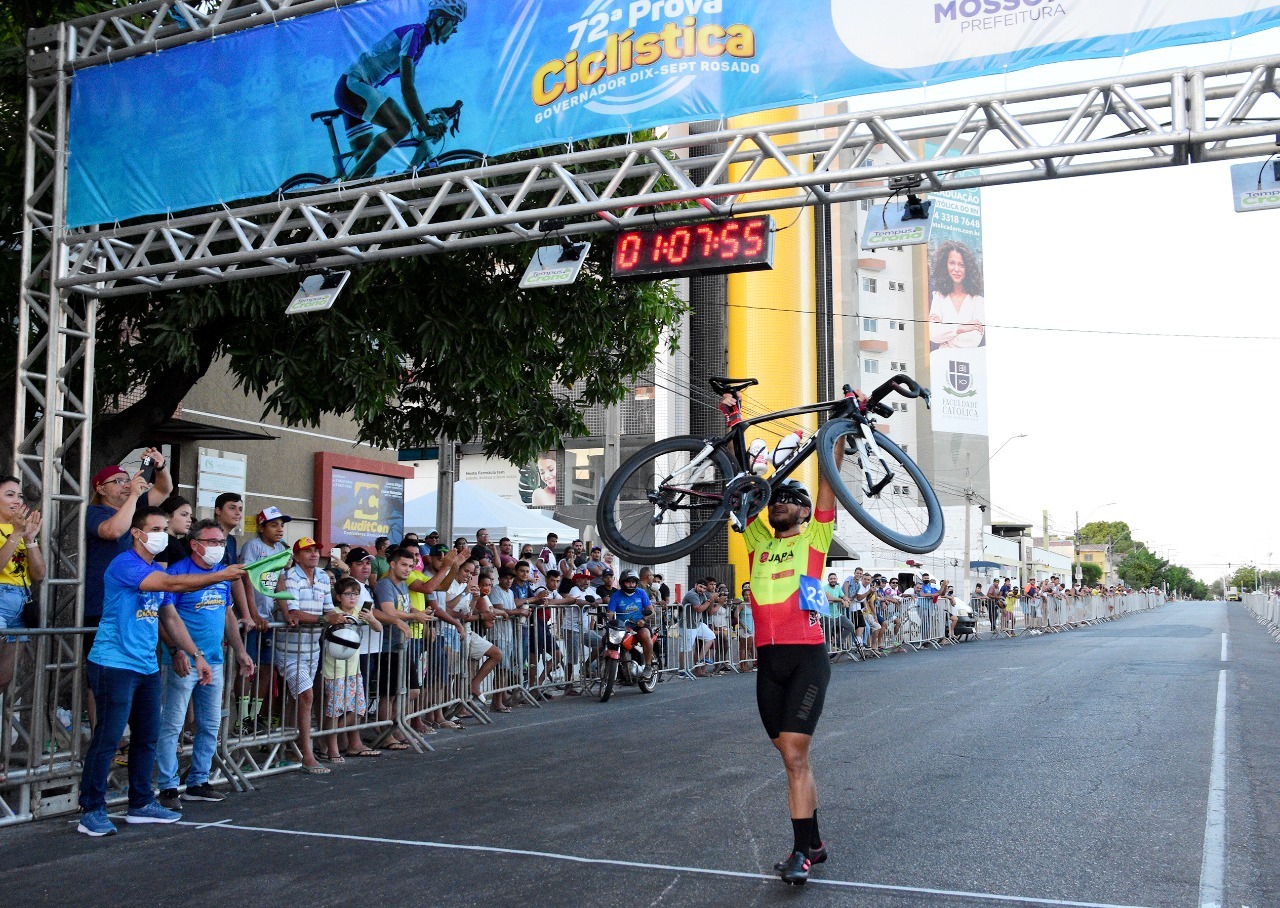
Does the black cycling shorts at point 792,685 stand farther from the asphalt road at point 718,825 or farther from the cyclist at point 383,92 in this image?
the cyclist at point 383,92

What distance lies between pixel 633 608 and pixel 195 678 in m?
8.74

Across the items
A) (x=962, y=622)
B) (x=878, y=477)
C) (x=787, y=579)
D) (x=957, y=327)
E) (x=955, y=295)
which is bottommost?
(x=962, y=622)

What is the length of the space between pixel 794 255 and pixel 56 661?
3684 centimetres

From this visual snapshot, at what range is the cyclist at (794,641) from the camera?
234 inches

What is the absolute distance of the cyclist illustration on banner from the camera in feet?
32.0

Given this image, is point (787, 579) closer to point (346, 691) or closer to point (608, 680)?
point (346, 691)

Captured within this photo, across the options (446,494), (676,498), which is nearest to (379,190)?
(676,498)

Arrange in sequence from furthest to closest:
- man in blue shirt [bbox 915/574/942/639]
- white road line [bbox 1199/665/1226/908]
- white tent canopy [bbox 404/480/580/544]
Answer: man in blue shirt [bbox 915/574/942/639]
white tent canopy [bbox 404/480/580/544]
white road line [bbox 1199/665/1226/908]

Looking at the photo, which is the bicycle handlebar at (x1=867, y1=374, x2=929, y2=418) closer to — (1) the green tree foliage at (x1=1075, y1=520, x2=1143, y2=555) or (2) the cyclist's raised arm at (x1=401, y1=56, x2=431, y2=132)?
(2) the cyclist's raised arm at (x1=401, y1=56, x2=431, y2=132)

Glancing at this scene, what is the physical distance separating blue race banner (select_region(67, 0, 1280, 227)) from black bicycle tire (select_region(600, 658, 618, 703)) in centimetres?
788

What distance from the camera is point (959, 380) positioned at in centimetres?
8975

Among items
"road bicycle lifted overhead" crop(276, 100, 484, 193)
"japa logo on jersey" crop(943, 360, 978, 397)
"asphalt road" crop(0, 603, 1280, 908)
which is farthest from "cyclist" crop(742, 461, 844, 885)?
"japa logo on jersey" crop(943, 360, 978, 397)

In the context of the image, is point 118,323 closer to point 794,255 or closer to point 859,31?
point 859,31

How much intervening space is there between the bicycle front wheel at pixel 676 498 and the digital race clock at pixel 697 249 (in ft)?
4.43
